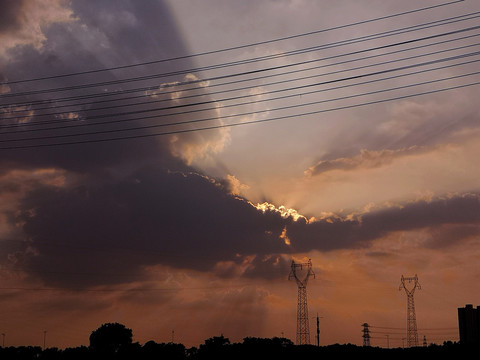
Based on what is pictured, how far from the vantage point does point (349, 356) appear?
16762 centimetres

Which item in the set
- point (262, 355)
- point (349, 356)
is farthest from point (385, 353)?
point (262, 355)

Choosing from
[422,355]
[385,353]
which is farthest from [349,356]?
[422,355]

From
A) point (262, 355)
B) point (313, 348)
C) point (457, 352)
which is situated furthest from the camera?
point (262, 355)

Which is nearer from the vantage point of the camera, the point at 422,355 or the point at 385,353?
the point at 422,355

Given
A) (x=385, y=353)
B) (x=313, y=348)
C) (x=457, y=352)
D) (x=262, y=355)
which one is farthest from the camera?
(x=262, y=355)

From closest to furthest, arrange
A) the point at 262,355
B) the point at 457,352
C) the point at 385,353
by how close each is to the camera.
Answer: the point at 457,352, the point at 385,353, the point at 262,355

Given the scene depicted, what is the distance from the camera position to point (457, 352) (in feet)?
463

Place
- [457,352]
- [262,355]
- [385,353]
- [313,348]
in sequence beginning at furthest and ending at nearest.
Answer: [262,355] → [313,348] → [385,353] → [457,352]

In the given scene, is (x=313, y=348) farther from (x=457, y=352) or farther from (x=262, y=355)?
(x=457, y=352)

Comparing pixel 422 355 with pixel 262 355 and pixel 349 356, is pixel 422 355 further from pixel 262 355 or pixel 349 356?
pixel 262 355

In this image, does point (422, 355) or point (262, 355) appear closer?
point (422, 355)

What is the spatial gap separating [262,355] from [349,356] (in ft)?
120

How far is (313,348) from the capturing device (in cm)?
18400

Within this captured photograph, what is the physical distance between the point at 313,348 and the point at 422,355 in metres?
44.2
